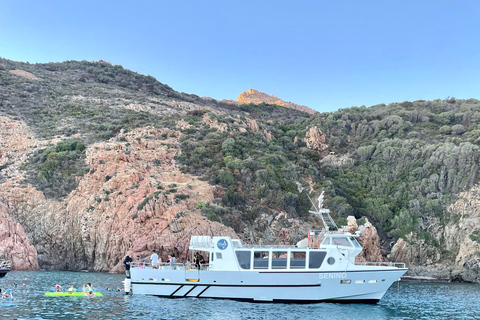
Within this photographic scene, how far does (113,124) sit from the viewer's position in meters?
74.2

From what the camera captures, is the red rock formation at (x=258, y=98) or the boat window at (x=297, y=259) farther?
the red rock formation at (x=258, y=98)

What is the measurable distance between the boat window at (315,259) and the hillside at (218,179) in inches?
746

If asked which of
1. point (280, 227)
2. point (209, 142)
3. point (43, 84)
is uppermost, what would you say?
point (43, 84)

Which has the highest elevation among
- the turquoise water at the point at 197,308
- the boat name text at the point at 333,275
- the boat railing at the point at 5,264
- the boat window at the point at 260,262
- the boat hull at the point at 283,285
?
the boat window at the point at 260,262

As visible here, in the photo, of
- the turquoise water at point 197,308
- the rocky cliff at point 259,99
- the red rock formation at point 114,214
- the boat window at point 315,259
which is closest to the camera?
the turquoise water at point 197,308

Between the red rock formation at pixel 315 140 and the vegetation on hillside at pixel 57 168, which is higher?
the red rock formation at pixel 315 140

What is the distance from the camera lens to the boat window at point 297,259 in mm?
27938

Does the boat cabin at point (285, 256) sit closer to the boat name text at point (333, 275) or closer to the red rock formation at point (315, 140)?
the boat name text at point (333, 275)

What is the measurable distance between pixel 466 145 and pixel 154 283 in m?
52.2

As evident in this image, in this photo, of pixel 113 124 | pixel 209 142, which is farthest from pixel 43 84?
pixel 209 142

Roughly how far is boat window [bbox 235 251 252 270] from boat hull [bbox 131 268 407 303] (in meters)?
0.64

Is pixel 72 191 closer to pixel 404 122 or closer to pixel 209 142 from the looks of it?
pixel 209 142

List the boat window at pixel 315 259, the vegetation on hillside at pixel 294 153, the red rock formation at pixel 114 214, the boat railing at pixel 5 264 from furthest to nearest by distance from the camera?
the vegetation on hillside at pixel 294 153 < the red rock formation at pixel 114 214 < the boat railing at pixel 5 264 < the boat window at pixel 315 259

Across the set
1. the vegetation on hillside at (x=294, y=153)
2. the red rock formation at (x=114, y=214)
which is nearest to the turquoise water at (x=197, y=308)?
the red rock formation at (x=114, y=214)
